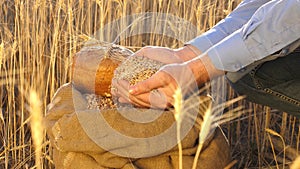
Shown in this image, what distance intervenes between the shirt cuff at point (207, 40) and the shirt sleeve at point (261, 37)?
0.09 m

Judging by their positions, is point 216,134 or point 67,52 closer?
point 216,134

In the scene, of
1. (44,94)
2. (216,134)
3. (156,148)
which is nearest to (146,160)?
(156,148)

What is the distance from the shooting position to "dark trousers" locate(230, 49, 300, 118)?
1.60 metres

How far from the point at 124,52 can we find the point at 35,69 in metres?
0.76

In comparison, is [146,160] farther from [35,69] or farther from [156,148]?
[35,69]

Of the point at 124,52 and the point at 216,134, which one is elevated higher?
the point at 124,52

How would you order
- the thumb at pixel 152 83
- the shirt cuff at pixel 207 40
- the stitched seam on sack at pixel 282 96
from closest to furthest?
the thumb at pixel 152 83 < the shirt cuff at pixel 207 40 < the stitched seam on sack at pixel 282 96

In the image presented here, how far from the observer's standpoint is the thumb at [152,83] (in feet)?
4.52

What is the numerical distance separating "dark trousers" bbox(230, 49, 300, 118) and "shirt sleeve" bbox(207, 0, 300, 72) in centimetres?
17

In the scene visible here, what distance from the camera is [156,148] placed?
1399 millimetres

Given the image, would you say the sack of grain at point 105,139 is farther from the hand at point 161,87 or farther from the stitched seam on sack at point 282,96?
the stitched seam on sack at point 282,96

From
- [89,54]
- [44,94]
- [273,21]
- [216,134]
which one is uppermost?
[273,21]

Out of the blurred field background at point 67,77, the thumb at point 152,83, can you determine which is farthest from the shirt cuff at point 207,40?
the blurred field background at point 67,77

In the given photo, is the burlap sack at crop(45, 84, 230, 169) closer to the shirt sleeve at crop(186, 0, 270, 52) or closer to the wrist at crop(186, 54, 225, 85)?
the wrist at crop(186, 54, 225, 85)
